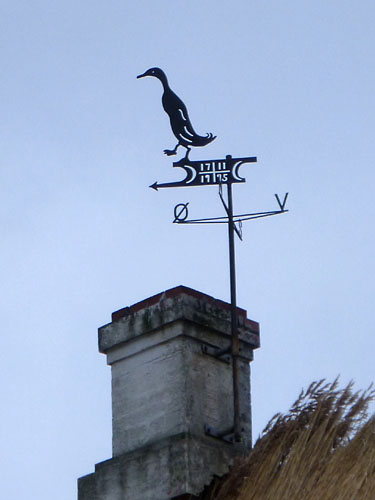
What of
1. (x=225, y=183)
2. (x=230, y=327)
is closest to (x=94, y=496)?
(x=230, y=327)

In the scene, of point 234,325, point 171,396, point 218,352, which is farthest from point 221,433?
point 234,325

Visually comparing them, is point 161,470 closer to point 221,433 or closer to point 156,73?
point 221,433

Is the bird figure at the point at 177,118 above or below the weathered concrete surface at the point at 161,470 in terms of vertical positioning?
above

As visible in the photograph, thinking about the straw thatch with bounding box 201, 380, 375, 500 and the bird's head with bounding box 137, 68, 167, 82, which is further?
the bird's head with bounding box 137, 68, 167, 82

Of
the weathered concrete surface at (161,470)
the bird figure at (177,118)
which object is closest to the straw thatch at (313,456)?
the weathered concrete surface at (161,470)

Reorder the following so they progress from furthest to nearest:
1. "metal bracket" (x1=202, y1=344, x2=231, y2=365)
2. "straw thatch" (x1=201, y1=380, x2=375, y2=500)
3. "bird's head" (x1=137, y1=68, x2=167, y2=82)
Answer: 1. "bird's head" (x1=137, y1=68, x2=167, y2=82)
2. "metal bracket" (x1=202, y1=344, x2=231, y2=365)
3. "straw thatch" (x1=201, y1=380, x2=375, y2=500)

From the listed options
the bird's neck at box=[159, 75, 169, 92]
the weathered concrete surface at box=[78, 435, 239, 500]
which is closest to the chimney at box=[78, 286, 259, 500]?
the weathered concrete surface at box=[78, 435, 239, 500]

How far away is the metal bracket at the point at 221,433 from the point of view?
313 inches

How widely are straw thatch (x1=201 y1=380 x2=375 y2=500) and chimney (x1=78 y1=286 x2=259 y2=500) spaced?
199 mm

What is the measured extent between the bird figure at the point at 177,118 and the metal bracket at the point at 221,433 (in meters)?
1.94

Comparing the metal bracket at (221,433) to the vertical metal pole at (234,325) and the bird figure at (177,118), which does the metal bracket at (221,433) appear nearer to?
the vertical metal pole at (234,325)

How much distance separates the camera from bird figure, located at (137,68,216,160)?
899cm

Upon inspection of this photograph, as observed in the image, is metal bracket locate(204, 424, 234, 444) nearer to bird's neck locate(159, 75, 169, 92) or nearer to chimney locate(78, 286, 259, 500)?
chimney locate(78, 286, 259, 500)

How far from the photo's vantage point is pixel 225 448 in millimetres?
7934
